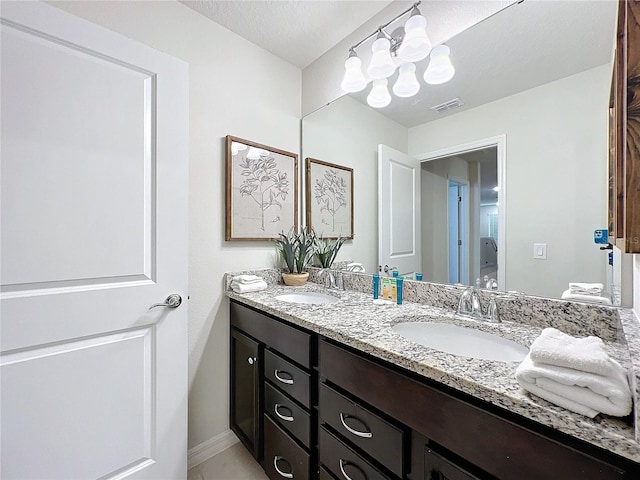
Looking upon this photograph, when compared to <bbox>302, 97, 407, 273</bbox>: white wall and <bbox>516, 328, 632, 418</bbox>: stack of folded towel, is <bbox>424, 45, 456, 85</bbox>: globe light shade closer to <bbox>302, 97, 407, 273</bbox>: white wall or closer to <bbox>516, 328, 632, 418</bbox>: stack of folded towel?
<bbox>302, 97, 407, 273</bbox>: white wall

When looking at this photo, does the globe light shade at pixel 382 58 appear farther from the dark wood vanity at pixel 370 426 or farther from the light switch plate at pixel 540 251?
the dark wood vanity at pixel 370 426

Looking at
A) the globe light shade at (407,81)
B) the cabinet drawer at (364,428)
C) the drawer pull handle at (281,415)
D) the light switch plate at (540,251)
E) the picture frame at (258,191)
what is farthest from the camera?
the picture frame at (258,191)

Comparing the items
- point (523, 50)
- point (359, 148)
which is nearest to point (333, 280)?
point (359, 148)

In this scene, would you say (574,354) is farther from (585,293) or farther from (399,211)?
(399,211)

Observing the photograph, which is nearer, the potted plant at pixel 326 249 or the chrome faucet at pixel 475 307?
the chrome faucet at pixel 475 307

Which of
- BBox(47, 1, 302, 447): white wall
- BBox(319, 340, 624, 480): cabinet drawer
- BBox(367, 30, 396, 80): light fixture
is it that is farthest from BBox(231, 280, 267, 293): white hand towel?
BBox(367, 30, 396, 80): light fixture

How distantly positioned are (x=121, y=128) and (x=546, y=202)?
167cm

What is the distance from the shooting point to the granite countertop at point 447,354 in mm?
493

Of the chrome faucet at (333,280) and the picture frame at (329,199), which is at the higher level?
the picture frame at (329,199)

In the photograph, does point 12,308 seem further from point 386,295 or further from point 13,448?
point 386,295

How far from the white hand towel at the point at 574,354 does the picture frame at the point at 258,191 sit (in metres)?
1.49

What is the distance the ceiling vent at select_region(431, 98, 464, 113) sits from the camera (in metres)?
1.29

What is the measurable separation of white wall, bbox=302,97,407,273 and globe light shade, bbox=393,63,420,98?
16 cm

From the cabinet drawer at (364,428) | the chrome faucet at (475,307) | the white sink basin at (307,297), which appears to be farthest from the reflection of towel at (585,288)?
the white sink basin at (307,297)
